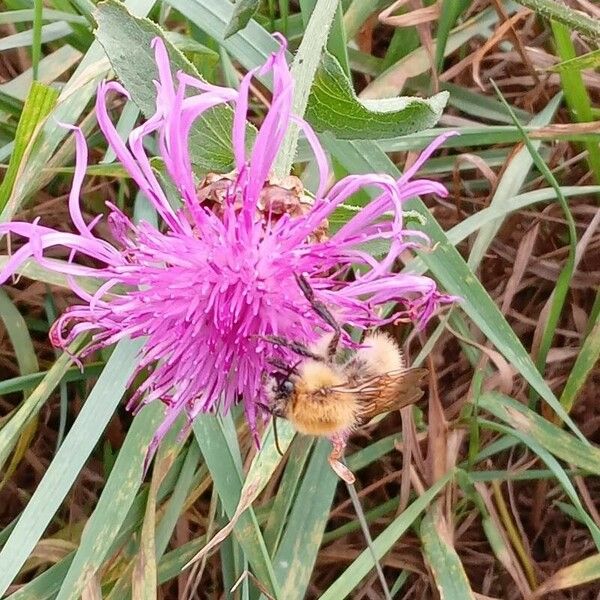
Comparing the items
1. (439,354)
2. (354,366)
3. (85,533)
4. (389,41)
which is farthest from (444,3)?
(85,533)

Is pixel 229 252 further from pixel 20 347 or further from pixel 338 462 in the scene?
pixel 20 347

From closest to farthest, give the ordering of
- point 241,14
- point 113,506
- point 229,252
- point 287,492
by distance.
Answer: point 229,252, point 241,14, point 113,506, point 287,492

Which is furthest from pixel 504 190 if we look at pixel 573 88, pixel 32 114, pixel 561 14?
pixel 32 114

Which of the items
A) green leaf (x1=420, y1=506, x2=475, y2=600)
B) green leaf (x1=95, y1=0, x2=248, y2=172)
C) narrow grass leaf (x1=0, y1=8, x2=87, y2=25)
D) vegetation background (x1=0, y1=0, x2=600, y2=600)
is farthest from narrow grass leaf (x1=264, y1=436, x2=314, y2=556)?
narrow grass leaf (x1=0, y1=8, x2=87, y2=25)

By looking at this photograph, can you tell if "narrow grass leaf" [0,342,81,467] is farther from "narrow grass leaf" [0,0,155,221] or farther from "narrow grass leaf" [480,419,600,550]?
"narrow grass leaf" [480,419,600,550]

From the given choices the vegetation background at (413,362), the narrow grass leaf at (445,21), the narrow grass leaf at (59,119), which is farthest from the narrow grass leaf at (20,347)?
the narrow grass leaf at (445,21)

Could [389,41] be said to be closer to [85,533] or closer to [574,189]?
[574,189]
